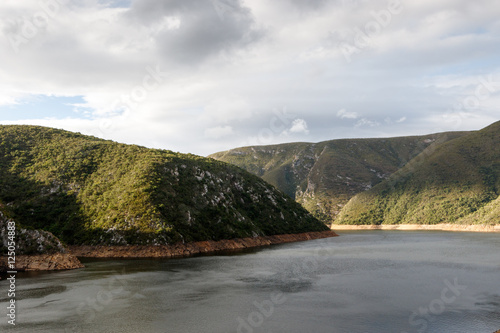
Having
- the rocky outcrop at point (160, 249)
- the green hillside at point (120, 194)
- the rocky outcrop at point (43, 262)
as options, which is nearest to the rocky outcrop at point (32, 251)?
the rocky outcrop at point (43, 262)

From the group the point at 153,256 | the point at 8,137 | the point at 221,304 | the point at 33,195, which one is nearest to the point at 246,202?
the point at 153,256

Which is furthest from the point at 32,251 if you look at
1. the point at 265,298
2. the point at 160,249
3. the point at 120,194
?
the point at 265,298

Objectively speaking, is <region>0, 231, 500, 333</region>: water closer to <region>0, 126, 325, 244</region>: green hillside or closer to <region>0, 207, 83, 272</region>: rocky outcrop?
<region>0, 207, 83, 272</region>: rocky outcrop

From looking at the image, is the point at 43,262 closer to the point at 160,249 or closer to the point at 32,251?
the point at 32,251

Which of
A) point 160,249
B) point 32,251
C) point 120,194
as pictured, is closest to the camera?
point 32,251

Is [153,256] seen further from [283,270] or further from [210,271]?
[283,270]

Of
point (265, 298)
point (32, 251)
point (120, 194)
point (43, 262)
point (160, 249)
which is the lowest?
point (160, 249)

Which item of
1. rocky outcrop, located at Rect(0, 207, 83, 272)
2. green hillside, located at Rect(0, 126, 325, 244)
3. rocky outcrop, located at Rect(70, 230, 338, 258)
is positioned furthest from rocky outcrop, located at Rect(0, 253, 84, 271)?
green hillside, located at Rect(0, 126, 325, 244)
